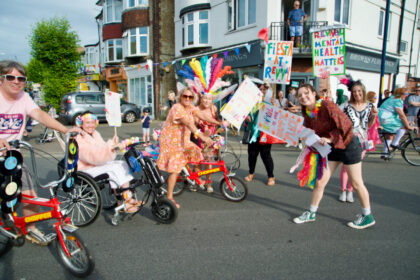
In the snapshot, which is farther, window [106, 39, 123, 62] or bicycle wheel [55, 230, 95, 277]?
window [106, 39, 123, 62]

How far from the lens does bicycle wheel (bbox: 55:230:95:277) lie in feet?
7.43

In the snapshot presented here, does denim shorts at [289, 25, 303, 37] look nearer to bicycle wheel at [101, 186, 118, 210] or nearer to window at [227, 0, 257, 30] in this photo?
window at [227, 0, 257, 30]

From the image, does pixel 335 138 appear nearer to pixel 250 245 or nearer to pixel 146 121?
pixel 250 245

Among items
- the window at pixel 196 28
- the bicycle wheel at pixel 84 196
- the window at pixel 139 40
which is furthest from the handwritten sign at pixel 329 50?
the window at pixel 139 40

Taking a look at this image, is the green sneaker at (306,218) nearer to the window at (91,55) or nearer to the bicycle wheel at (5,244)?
the bicycle wheel at (5,244)

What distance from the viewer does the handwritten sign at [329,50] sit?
5.46 m

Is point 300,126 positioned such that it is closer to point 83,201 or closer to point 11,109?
point 83,201

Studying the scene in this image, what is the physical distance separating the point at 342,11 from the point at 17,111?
44.5ft

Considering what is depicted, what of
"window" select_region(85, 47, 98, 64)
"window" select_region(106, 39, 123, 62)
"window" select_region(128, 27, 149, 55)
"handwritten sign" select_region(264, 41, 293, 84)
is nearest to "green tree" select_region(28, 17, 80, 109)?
"window" select_region(128, 27, 149, 55)

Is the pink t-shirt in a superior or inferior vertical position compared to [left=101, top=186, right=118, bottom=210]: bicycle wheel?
superior

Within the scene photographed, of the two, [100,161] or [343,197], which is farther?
[343,197]

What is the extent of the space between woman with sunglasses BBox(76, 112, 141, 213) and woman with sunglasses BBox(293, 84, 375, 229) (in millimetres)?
2363

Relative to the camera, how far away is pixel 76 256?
235cm

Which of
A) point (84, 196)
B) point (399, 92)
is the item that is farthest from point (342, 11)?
point (84, 196)
